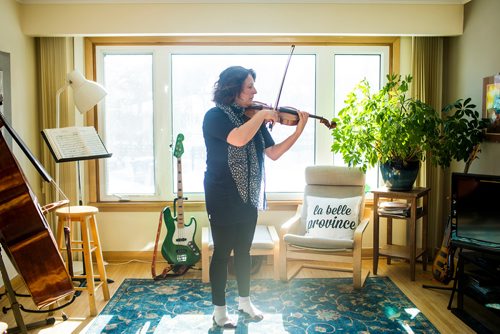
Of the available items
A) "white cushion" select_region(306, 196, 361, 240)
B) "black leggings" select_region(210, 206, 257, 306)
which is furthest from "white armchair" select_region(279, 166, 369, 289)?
"black leggings" select_region(210, 206, 257, 306)

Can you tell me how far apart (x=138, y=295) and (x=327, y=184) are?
1.74 m

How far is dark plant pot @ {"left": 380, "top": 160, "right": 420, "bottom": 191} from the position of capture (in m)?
3.90

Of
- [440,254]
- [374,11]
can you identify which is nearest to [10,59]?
[374,11]

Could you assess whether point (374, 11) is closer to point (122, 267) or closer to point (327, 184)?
point (327, 184)

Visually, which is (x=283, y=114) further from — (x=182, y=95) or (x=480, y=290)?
(x=182, y=95)

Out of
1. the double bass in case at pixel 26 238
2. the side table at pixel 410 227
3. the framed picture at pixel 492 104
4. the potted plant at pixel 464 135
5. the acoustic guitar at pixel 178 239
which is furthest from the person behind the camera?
the acoustic guitar at pixel 178 239

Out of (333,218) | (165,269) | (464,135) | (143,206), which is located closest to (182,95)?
(143,206)

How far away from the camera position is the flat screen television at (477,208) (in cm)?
301

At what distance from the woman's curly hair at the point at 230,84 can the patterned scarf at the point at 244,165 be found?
0.04 metres

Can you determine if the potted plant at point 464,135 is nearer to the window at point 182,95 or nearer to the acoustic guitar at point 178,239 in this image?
the window at point 182,95

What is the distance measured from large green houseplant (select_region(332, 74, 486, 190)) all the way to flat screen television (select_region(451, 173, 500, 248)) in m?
0.53

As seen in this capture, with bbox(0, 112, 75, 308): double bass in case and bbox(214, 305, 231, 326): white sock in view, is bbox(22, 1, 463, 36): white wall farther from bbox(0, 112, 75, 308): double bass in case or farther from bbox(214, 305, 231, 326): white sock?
bbox(214, 305, 231, 326): white sock

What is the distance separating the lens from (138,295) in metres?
3.59

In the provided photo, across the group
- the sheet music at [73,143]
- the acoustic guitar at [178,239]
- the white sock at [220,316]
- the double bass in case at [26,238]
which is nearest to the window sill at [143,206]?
the acoustic guitar at [178,239]
